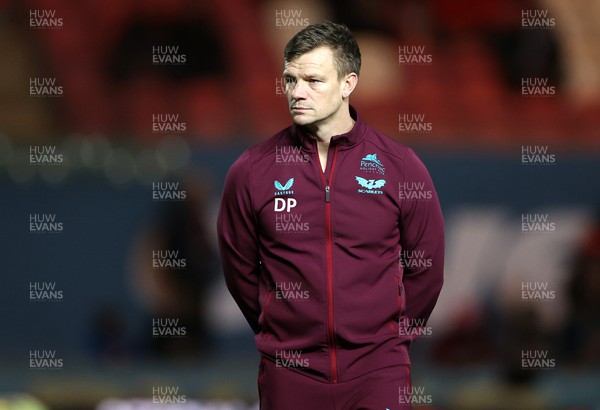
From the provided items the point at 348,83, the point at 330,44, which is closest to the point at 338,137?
the point at 348,83

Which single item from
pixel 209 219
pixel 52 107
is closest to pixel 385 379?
pixel 209 219

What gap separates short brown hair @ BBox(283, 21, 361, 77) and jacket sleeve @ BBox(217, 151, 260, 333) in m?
0.50

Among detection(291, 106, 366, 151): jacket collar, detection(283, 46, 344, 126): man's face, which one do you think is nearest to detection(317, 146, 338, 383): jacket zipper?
detection(291, 106, 366, 151): jacket collar

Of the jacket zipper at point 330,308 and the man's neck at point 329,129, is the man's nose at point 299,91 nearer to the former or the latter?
the man's neck at point 329,129

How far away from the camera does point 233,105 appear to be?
1100 cm

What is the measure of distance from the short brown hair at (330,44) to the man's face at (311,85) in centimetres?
2

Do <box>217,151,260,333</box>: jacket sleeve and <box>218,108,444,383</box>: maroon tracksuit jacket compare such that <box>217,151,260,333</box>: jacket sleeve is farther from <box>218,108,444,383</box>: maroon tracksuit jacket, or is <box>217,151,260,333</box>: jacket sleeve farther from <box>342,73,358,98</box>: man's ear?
<box>342,73,358,98</box>: man's ear

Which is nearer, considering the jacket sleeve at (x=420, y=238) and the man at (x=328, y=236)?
the man at (x=328, y=236)

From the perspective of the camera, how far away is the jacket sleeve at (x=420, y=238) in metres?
5.02

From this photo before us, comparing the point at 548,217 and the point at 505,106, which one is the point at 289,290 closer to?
the point at 548,217

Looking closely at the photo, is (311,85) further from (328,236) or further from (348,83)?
(328,236)

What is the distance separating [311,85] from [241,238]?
696 mm

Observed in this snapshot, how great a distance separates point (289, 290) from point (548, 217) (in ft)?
19.0

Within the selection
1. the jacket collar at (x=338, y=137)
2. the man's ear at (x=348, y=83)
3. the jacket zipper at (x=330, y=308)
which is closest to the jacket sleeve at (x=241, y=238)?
the jacket collar at (x=338, y=137)
